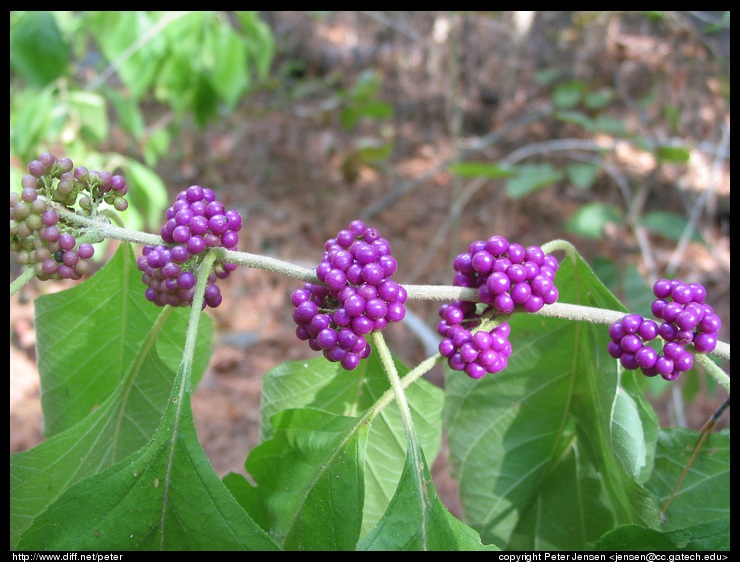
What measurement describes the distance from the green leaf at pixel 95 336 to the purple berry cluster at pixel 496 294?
0.72m

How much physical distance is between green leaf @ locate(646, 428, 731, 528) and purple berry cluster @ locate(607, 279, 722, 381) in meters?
0.37

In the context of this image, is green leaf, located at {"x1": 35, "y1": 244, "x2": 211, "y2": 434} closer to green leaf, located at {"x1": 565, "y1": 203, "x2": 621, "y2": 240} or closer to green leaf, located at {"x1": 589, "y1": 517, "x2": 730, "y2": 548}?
green leaf, located at {"x1": 589, "y1": 517, "x2": 730, "y2": 548}

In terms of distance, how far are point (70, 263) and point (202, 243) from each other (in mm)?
265

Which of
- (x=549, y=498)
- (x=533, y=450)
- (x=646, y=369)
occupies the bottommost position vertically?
(x=549, y=498)

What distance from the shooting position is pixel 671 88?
5.73m

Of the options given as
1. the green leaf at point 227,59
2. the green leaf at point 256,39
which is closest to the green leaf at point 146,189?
the green leaf at point 227,59

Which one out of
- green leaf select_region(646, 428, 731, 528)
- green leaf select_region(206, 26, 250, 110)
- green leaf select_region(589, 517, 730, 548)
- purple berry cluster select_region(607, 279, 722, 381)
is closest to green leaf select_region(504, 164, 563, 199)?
green leaf select_region(206, 26, 250, 110)

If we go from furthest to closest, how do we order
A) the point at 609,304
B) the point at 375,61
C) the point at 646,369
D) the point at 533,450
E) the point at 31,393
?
the point at 375,61 → the point at 31,393 → the point at 533,450 → the point at 609,304 → the point at 646,369

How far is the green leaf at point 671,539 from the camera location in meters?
1.19

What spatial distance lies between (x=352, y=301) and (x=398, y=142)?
7360 millimetres

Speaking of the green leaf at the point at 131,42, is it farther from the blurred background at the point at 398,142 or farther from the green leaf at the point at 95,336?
the green leaf at the point at 95,336

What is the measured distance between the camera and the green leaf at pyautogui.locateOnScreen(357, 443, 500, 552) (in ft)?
3.70
